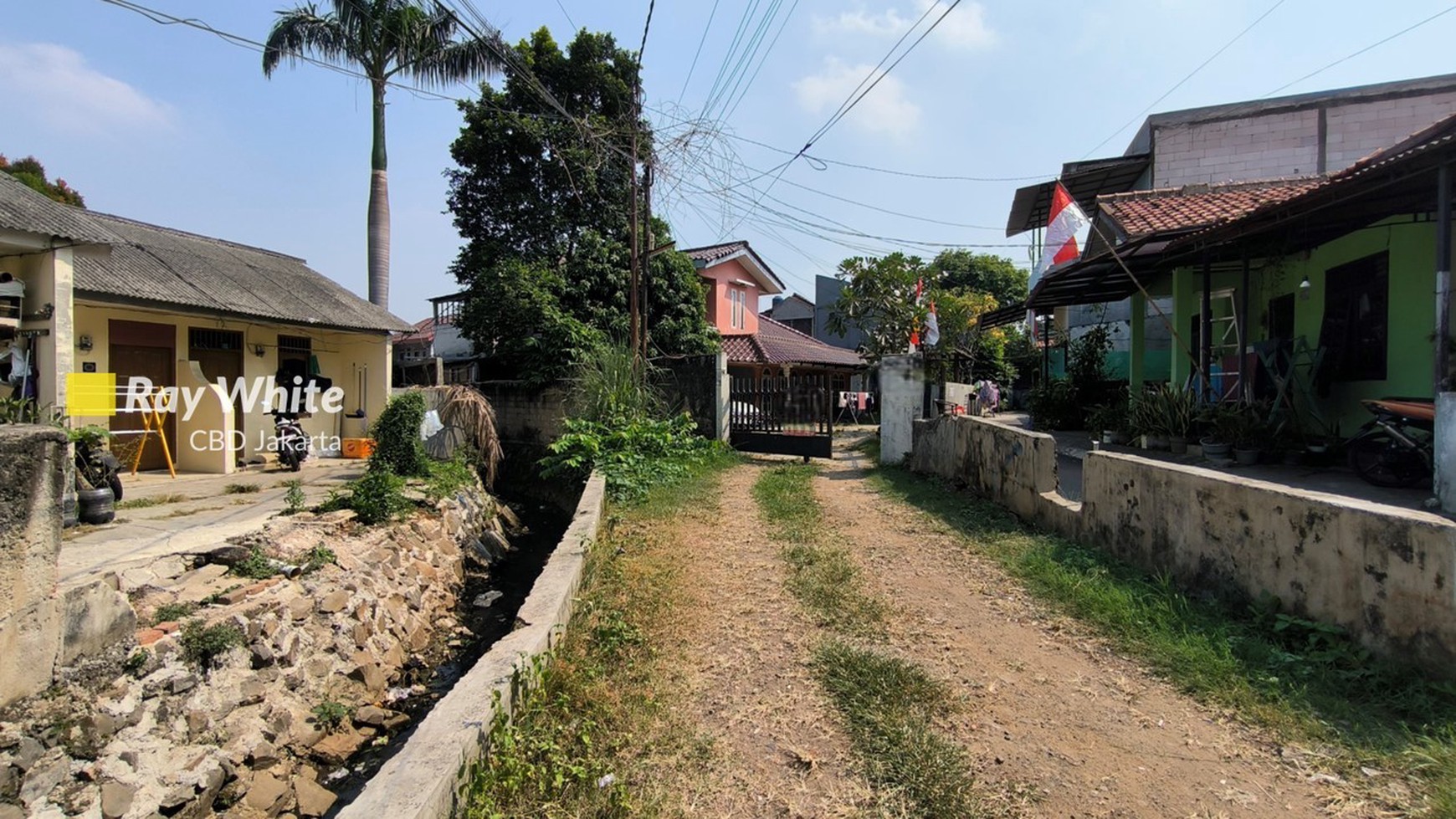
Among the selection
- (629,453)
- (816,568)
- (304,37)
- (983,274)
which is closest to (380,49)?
(304,37)

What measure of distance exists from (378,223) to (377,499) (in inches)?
515

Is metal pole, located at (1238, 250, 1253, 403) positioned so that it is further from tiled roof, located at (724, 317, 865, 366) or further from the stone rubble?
tiled roof, located at (724, 317, 865, 366)

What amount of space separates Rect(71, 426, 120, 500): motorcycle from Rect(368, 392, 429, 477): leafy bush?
226 centimetres

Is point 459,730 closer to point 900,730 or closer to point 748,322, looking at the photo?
point 900,730

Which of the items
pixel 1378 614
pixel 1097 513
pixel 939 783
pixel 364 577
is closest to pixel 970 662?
pixel 939 783

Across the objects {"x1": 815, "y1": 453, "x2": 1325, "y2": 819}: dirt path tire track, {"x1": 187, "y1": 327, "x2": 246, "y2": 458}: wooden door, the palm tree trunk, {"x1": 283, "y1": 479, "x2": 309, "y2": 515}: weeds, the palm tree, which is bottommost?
{"x1": 815, "y1": 453, "x2": 1325, "y2": 819}: dirt path tire track

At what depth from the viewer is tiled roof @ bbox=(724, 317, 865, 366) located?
20.0 metres

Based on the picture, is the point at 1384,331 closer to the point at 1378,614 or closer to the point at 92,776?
the point at 1378,614

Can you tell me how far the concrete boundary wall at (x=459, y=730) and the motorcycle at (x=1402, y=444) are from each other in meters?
6.19

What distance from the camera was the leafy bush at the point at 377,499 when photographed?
254 inches

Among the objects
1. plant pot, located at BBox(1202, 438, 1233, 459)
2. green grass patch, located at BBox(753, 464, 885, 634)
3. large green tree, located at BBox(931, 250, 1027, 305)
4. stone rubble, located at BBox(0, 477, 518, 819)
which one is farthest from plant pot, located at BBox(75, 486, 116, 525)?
large green tree, located at BBox(931, 250, 1027, 305)

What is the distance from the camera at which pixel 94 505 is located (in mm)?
5461

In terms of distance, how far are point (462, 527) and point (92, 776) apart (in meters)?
4.91

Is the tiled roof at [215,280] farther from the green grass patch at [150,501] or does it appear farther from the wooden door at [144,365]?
the green grass patch at [150,501]
